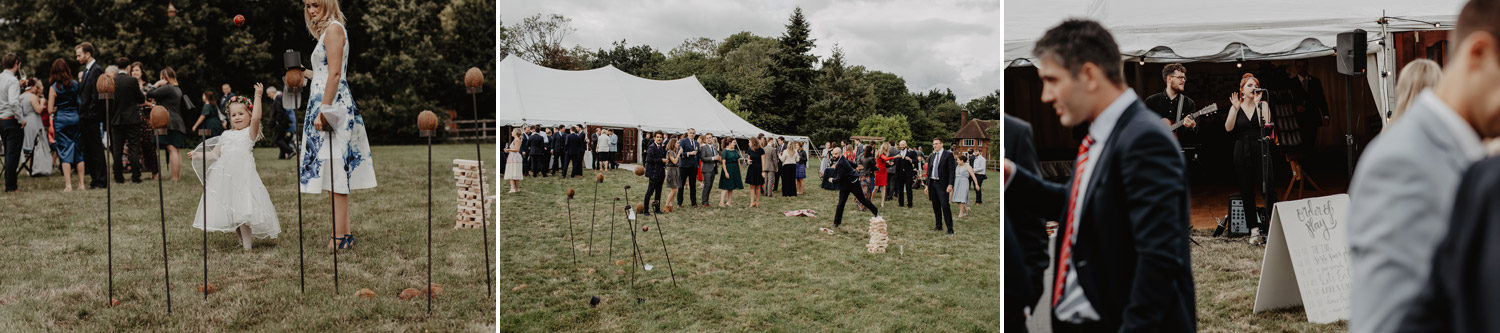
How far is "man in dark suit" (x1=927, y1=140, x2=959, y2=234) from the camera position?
10.5 feet

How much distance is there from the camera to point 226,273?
439 centimetres

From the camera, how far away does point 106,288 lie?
404 centimetres

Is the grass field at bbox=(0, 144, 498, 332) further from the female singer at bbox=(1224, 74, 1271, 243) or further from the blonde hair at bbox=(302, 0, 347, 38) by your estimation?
the female singer at bbox=(1224, 74, 1271, 243)

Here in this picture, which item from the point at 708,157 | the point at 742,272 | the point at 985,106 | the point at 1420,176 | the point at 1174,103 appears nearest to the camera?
the point at 1420,176

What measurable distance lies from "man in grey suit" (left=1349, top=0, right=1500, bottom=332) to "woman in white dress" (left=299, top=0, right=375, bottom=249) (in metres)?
4.40

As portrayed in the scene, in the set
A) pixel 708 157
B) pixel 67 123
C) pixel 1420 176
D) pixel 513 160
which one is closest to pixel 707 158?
pixel 708 157

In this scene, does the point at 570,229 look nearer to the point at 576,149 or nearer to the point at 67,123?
the point at 576,149

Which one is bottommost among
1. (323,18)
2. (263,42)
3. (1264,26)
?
(323,18)

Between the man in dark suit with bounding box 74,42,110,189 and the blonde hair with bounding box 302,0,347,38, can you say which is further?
the man in dark suit with bounding box 74,42,110,189

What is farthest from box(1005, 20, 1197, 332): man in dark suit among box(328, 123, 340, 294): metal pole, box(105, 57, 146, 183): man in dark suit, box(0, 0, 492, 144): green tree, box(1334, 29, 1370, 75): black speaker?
box(0, 0, 492, 144): green tree

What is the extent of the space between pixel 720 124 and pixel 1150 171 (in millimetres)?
2577

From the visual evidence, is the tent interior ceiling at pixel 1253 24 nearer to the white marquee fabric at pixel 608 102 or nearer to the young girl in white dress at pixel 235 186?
the white marquee fabric at pixel 608 102

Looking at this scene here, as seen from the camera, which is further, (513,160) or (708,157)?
(708,157)

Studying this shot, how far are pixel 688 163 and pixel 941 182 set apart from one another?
1192 millimetres
